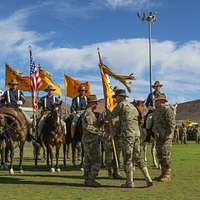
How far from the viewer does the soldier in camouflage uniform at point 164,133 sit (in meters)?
14.0

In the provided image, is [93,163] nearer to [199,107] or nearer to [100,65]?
[100,65]

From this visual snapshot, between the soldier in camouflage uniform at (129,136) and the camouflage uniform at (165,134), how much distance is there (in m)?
1.52

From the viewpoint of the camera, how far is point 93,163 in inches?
515

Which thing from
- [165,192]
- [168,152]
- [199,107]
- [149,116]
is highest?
[199,107]

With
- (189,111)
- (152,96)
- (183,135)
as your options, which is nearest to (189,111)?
(189,111)

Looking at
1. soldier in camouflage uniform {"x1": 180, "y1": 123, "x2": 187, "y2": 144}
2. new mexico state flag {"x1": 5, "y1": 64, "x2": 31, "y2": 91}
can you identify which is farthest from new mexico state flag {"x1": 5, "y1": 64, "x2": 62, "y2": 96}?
soldier in camouflage uniform {"x1": 180, "y1": 123, "x2": 187, "y2": 144}

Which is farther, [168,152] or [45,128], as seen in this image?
[45,128]

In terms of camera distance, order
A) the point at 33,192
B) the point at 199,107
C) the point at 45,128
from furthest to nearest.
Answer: the point at 199,107 < the point at 45,128 < the point at 33,192

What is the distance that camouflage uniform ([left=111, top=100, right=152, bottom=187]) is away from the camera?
12.4 metres

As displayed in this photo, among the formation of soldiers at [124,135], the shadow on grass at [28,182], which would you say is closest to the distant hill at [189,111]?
the formation of soldiers at [124,135]

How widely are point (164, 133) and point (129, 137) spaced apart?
1.97 metres

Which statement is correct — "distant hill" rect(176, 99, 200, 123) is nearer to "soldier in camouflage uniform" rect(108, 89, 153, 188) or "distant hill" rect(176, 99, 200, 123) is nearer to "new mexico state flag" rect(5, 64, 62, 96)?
"new mexico state flag" rect(5, 64, 62, 96)

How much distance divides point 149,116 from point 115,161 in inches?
136

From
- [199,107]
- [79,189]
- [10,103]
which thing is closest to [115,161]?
[79,189]
